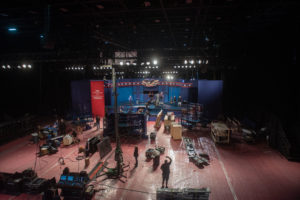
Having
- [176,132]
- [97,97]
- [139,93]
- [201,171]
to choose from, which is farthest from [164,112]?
[201,171]

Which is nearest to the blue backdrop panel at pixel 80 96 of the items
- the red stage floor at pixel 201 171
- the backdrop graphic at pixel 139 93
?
the backdrop graphic at pixel 139 93

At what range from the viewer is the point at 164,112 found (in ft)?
61.5

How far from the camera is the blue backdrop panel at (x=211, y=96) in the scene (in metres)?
16.9

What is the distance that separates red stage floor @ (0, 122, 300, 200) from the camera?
6734mm

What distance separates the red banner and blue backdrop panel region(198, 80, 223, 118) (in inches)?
452

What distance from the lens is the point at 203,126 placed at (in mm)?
15289

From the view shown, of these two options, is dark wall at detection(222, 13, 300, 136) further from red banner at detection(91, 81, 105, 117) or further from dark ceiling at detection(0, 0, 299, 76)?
red banner at detection(91, 81, 105, 117)

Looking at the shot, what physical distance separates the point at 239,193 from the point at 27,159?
11.8 metres

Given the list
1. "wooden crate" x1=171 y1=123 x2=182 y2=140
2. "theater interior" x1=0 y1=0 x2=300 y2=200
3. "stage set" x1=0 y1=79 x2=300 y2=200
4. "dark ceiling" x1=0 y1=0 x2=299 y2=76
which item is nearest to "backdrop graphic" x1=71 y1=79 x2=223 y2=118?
"theater interior" x1=0 y1=0 x2=300 y2=200

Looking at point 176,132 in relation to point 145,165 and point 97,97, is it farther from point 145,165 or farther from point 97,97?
point 97,97

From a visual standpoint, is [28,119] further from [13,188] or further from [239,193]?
[239,193]

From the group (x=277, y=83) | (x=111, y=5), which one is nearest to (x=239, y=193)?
(x=277, y=83)

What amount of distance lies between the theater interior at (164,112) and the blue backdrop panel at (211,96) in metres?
0.11

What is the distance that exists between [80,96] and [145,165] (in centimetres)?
1387
